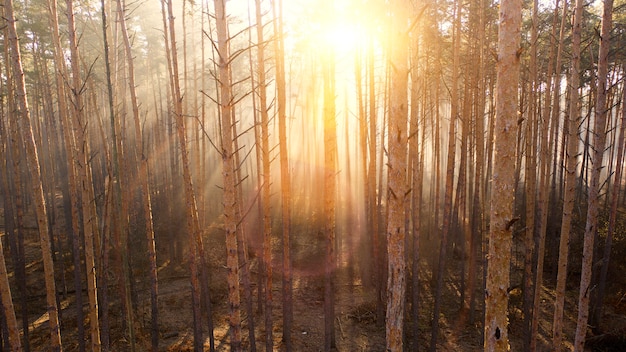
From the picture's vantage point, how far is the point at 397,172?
438cm

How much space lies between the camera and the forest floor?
1005 cm

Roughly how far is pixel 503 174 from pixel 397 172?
1.13 meters

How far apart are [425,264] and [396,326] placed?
12.0 meters

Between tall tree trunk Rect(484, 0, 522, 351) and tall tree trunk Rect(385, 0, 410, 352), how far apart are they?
37.4 inches

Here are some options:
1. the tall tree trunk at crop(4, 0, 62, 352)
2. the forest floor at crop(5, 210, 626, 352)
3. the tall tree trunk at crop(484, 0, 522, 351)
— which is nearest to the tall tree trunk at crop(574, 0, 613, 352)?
the tall tree trunk at crop(484, 0, 522, 351)

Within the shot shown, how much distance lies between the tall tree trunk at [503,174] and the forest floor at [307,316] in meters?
5.42

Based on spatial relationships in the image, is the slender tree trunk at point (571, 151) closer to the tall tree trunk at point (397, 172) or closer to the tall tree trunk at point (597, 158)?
the tall tree trunk at point (597, 158)

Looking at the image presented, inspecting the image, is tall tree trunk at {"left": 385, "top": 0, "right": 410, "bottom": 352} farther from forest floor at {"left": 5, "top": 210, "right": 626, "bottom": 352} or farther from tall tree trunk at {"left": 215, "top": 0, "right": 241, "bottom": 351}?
forest floor at {"left": 5, "top": 210, "right": 626, "bottom": 352}

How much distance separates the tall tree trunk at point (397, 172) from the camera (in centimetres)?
425

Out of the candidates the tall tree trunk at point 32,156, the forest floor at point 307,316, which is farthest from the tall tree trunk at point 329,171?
the tall tree trunk at point 32,156

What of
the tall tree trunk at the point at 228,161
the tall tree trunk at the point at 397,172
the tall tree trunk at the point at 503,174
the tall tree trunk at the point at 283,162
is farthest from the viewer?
the tall tree trunk at the point at 283,162

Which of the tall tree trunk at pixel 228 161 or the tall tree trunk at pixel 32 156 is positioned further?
the tall tree trunk at pixel 32 156

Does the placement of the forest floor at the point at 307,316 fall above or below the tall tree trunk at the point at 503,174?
below

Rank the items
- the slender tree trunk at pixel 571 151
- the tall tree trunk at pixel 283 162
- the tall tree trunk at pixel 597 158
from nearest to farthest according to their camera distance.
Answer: the tall tree trunk at pixel 597 158, the slender tree trunk at pixel 571 151, the tall tree trunk at pixel 283 162
